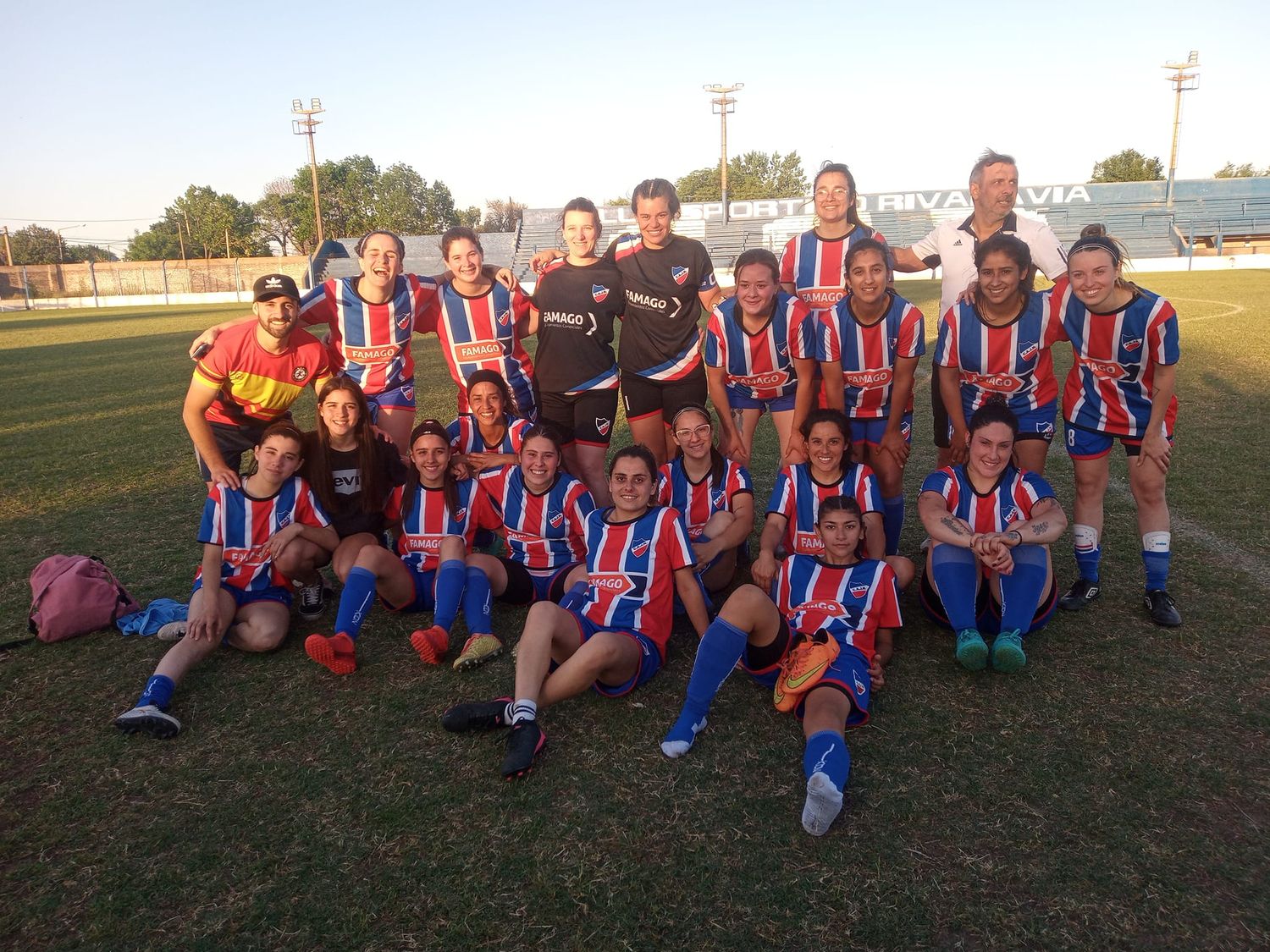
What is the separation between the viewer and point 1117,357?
363cm

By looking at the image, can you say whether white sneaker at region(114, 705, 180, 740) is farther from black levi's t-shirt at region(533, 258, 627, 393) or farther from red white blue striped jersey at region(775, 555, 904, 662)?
black levi's t-shirt at region(533, 258, 627, 393)

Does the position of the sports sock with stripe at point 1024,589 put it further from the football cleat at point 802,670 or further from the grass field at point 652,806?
the football cleat at point 802,670

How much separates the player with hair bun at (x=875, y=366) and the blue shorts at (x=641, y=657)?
4.80ft

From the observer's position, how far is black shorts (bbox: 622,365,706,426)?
14.5 feet

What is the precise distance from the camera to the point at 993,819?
7.68 feet

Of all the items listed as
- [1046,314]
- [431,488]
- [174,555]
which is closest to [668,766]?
[431,488]

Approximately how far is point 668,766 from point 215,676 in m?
1.95

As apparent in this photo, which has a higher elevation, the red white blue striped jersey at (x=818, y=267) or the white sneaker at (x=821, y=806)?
the red white blue striped jersey at (x=818, y=267)

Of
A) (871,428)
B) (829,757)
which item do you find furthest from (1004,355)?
(829,757)

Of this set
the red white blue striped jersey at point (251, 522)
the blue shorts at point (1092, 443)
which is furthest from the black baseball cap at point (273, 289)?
the blue shorts at point (1092, 443)

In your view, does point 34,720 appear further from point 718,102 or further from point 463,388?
point 718,102

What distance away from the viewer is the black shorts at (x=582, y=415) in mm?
4473

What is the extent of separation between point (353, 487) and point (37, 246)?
77.8m

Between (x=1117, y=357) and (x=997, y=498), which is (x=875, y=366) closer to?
(x=997, y=498)
